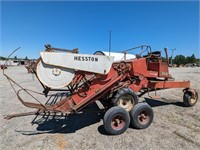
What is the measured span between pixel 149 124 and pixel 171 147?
100cm

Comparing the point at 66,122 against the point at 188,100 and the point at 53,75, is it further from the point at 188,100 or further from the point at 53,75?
the point at 188,100

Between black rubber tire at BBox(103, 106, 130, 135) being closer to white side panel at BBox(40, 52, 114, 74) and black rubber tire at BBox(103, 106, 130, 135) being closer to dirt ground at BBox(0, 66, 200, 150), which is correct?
dirt ground at BBox(0, 66, 200, 150)

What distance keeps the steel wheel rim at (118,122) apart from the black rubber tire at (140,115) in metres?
0.29

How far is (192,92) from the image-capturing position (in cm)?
612

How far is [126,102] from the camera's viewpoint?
449 centimetres

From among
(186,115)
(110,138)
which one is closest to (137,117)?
(110,138)

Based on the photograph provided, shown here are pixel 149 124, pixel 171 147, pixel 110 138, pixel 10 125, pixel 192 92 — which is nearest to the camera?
pixel 171 147

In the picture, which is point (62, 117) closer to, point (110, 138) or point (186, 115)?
point (110, 138)

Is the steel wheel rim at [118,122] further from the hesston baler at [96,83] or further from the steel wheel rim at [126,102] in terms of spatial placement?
the steel wheel rim at [126,102]

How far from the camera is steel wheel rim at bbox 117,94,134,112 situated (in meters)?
4.39

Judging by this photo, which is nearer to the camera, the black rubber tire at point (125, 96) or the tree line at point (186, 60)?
the black rubber tire at point (125, 96)

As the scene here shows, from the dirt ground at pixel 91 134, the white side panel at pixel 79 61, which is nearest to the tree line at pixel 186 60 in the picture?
the dirt ground at pixel 91 134

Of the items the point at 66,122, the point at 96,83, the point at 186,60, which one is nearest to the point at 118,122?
the point at 96,83

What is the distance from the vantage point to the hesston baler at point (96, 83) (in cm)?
359
